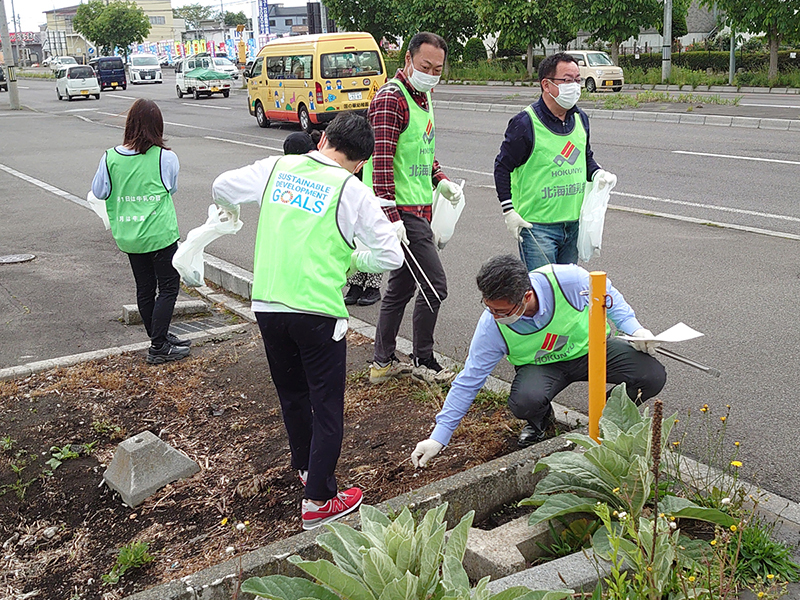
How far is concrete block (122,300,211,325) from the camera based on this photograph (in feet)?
22.4

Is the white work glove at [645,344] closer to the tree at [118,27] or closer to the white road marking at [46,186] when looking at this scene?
the white road marking at [46,186]

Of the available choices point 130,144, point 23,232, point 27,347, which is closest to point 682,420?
point 130,144

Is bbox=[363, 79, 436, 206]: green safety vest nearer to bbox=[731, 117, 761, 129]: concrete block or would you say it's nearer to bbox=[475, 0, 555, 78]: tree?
bbox=[731, 117, 761, 129]: concrete block

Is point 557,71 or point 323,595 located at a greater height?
point 557,71

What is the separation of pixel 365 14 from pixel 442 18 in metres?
4.23

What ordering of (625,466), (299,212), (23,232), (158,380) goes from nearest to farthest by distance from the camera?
(625,466), (299,212), (158,380), (23,232)

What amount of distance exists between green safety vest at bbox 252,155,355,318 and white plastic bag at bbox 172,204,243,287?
105 centimetres

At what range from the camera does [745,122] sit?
1769 cm

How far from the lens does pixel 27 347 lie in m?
6.21

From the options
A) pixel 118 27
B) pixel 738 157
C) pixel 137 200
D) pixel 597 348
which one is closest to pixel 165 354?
pixel 137 200

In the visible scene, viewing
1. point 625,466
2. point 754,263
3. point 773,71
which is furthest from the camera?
point 773,71

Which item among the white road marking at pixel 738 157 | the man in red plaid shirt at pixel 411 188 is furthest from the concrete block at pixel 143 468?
the white road marking at pixel 738 157

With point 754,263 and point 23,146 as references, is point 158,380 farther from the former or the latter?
point 23,146

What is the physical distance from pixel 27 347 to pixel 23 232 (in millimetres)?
4836
